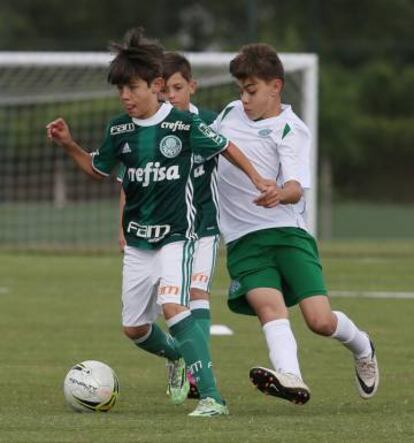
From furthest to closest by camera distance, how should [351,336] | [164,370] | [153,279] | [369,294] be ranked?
[369,294] < [164,370] < [351,336] < [153,279]

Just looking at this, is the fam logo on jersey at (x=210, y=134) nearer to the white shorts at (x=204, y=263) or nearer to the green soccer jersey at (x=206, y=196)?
the green soccer jersey at (x=206, y=196)

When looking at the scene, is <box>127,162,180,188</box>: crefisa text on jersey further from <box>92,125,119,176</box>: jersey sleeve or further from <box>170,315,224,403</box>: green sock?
<box>170,315,224,403</box>: green sock

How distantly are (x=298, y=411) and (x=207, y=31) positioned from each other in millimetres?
37015

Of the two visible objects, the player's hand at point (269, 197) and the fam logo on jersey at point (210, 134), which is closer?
the player's hand at point (269, 197)

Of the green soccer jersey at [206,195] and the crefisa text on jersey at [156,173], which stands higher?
the crefisa text on jersey at [156,173]

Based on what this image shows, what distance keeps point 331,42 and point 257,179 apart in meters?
32.2

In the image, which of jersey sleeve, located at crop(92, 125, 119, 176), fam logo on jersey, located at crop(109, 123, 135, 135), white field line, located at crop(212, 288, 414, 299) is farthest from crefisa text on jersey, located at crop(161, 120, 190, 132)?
white field line, located at crop(212, 288, 414, 299)

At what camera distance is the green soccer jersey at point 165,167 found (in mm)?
7688

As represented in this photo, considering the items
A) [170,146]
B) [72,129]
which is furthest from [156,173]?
[72,129]

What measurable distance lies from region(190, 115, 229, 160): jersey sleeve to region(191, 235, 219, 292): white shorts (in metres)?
1.22

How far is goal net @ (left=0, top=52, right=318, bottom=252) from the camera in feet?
72.6

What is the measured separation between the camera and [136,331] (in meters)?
8.36

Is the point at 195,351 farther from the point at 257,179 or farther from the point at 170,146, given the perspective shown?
the point at 170,146

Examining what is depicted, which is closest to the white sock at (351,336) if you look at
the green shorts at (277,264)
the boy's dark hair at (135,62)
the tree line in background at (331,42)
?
the green shorts at (277,264)
